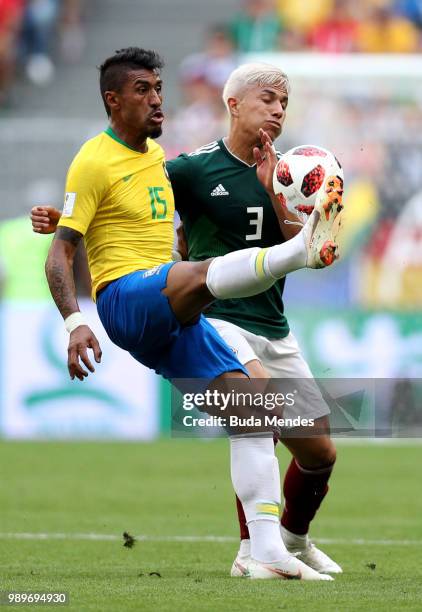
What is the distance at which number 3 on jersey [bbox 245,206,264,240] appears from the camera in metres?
6.84

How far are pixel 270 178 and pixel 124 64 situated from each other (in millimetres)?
853

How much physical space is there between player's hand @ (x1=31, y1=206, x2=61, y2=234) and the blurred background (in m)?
4.04

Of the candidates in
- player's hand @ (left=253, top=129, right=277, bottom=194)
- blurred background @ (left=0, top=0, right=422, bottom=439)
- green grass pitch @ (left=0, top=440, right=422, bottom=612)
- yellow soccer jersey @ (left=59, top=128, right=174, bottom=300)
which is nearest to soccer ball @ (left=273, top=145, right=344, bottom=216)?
player's hand @ (left=253, top=129, right=277, bottom=194)

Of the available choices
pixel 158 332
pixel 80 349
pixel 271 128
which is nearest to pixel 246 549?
pixel 158 332

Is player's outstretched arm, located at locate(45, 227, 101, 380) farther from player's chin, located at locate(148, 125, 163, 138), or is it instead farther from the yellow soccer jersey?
player's chin, located at locate(148, 125, 163, 138)

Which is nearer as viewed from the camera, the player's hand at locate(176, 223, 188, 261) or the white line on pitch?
the player's hand at locate(176, 223, 188, 261)

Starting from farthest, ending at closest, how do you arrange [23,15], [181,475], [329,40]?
[23,15], [329,40], [181,475]

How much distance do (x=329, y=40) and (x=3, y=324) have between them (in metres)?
7.25

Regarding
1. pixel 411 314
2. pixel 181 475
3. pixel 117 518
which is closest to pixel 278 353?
pixel 117 518

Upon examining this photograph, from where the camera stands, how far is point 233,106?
7.00 metres

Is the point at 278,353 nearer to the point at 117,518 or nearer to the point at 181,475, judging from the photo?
the point at 117,518

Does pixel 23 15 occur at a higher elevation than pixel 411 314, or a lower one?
higher

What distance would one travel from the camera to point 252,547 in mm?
6230

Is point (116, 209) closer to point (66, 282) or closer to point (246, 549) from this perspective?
point (66, 282)
